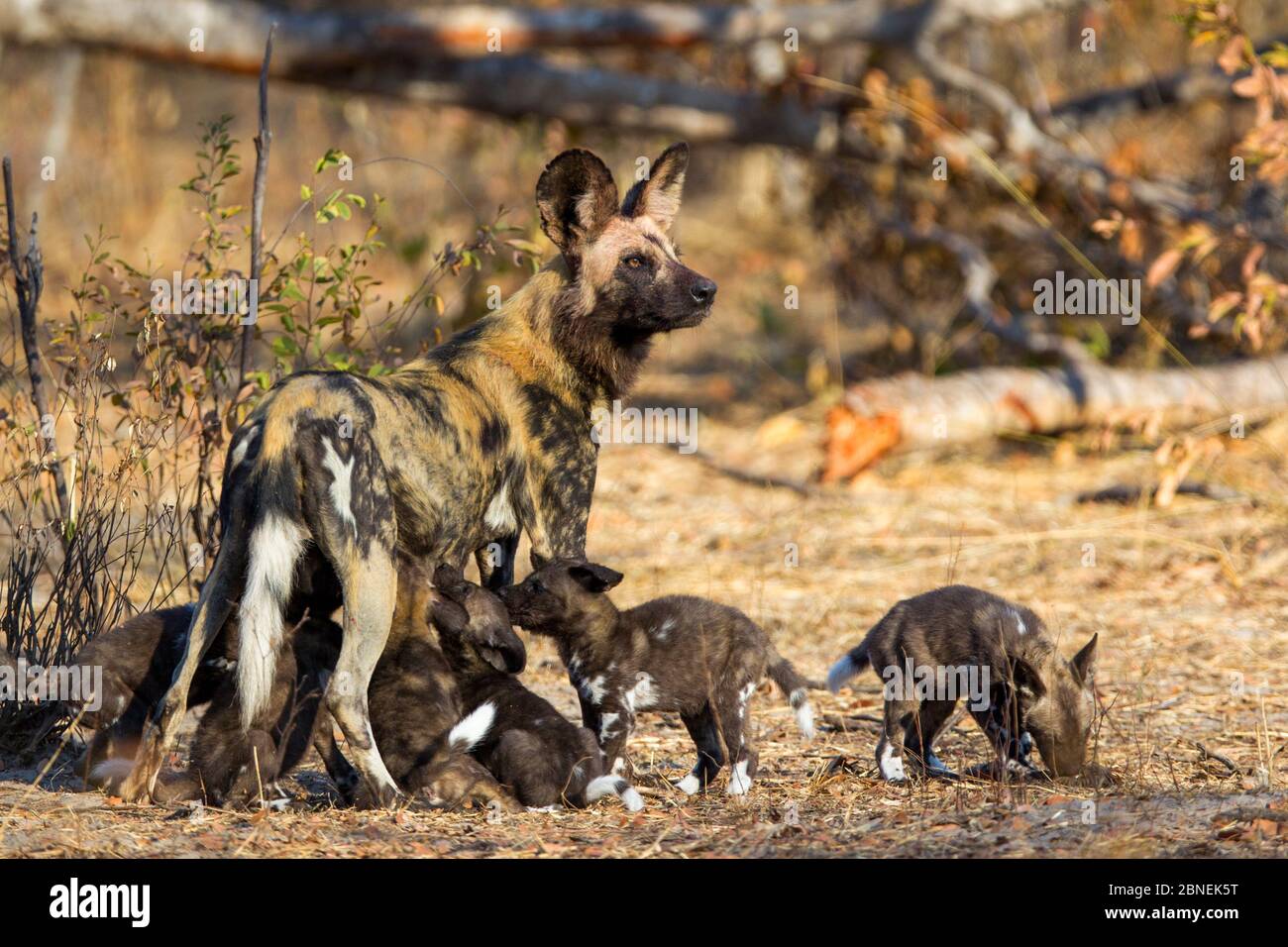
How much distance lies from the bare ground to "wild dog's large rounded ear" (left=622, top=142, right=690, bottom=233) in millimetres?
1894

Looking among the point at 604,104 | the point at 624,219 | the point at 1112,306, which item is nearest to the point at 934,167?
the point at 1112,306

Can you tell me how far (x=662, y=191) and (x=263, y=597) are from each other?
264 cm

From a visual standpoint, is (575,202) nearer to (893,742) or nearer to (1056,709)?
(893,742)

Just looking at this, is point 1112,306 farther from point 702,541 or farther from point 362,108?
point 362,108

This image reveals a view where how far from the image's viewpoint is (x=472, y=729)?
16.5ft

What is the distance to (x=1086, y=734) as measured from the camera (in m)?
5.28

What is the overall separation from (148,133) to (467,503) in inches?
559

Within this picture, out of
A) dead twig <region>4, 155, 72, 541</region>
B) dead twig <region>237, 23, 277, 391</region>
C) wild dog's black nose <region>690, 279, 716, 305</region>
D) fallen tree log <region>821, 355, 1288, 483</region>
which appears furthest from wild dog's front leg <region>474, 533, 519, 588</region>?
fallen tree log <region>821, 355, 1288, 483</region>

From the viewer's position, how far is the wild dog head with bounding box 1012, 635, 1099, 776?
5246 millimetres

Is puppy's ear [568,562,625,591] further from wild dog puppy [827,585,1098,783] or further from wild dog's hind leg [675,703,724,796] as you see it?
wild dog puppy [827,585,1098,783]

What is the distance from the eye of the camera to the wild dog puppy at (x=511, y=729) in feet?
16.2

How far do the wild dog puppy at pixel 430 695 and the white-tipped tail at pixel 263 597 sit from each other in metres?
0.44

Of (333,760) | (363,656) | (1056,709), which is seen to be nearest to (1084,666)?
(1056,709)

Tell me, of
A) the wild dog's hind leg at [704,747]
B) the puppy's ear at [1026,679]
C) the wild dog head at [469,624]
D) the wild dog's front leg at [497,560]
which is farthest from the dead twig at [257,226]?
the puppy's ear at [1026,679]
